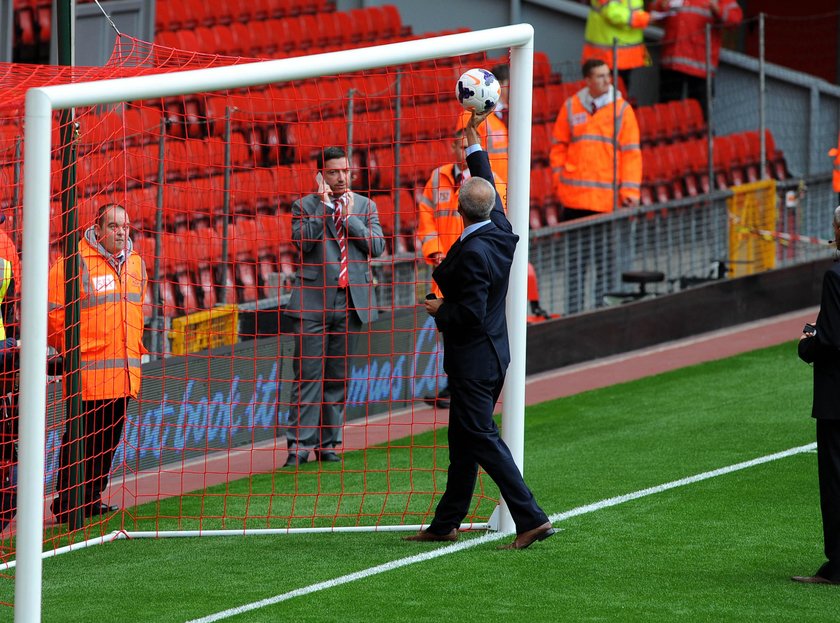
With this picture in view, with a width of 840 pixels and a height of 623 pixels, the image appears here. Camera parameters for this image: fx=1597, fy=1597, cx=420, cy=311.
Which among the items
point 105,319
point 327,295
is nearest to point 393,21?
point 327,295

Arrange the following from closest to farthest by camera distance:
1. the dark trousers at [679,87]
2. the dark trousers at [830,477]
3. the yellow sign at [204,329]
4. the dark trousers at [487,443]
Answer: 1. the dark trousers at [830,477]
2. the dark trousers at [487,443]
3. the yellow sign at [204,329]
4. the dark trousers at [679,87]

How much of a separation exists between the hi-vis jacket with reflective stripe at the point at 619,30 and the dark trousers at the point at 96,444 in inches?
316

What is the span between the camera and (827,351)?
695cm

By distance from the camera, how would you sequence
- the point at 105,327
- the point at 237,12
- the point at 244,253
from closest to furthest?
the point at 105,327 < the point at 244,253 < the point at 237,12

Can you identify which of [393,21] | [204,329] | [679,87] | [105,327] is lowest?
[204,329]

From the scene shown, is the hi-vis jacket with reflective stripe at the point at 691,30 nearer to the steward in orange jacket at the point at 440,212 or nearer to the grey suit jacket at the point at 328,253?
the steward in orange jacket at the point at 440,212

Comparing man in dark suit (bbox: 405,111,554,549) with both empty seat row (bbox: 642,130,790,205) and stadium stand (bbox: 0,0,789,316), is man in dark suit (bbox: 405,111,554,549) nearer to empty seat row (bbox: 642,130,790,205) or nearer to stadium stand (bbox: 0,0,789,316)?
stadium stand (bbox: 0,0,789,316)

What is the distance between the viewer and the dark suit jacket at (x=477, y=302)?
24.9ft

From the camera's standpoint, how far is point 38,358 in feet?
20.1

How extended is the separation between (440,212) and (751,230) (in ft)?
16.4

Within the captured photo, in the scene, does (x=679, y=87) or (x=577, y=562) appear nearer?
(x=577, y=562)

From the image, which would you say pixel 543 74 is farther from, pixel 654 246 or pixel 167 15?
pixel 167 15

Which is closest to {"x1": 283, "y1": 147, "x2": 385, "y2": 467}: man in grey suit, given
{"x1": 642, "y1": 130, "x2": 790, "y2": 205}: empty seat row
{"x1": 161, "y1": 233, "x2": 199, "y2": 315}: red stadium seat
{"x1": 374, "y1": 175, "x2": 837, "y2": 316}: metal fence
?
{"x1": 161, "y1": 233, "x2": 199, "y2": 315}: red stadium seat

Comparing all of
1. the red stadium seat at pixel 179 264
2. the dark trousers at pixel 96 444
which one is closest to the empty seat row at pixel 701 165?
the red stadium seat at pixel 179 264
